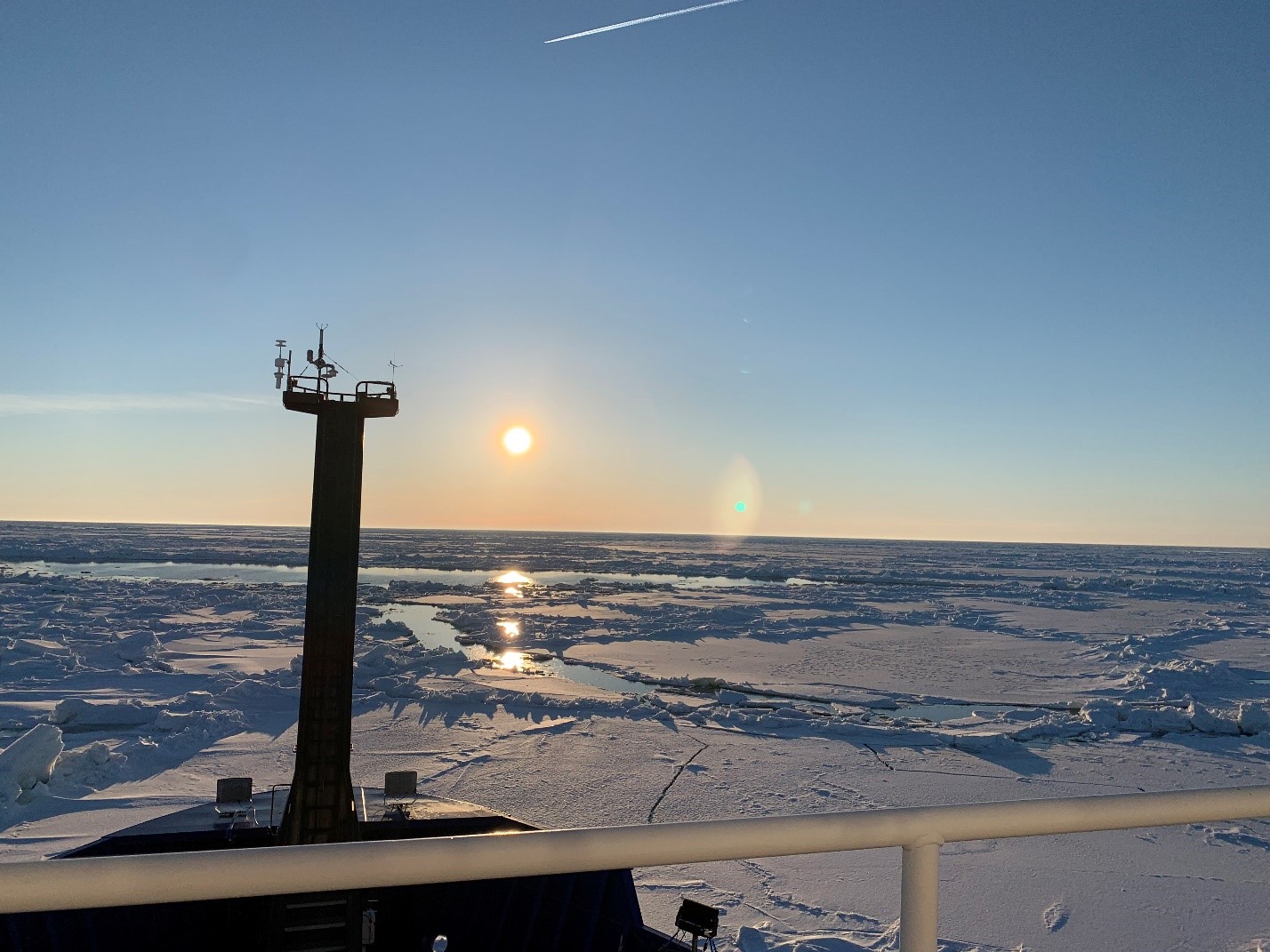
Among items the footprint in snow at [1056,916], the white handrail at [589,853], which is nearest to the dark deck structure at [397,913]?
the footprint in snow at [1056,916]

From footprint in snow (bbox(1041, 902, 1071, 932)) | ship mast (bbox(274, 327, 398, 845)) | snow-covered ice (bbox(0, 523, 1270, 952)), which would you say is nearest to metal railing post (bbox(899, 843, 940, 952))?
ship mast (bbox(274, 327, 398, 845))

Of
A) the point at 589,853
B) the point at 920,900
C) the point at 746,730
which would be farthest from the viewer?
the point at 746,730

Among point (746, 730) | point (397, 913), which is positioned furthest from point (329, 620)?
point (746, 730)

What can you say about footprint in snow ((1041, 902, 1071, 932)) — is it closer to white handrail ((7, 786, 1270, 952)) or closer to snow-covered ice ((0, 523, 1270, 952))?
snow-covered ice ((0, 523, 1270, 952))

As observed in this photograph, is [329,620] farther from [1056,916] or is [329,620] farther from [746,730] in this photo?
[746,730]

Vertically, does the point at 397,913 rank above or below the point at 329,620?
below

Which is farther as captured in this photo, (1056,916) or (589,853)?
(1056,916)
